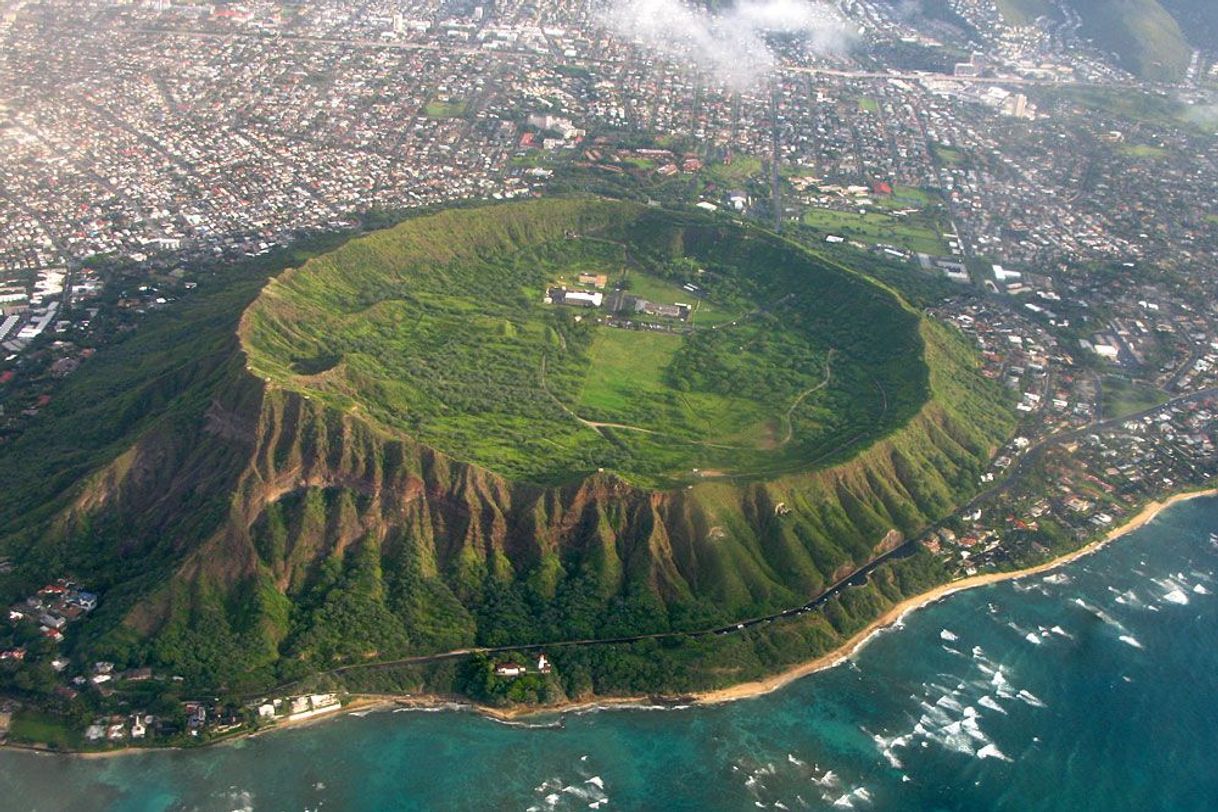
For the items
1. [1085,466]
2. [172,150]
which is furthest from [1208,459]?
[172,150]

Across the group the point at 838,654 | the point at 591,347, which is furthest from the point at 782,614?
the point at 591,347

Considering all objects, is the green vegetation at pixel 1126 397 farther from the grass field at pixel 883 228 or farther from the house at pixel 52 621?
the house at pixel 52 621

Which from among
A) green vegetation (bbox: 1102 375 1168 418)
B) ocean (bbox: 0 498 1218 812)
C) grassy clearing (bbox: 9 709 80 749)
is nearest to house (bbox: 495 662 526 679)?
ocean (bbox: 0 498 1218 812)

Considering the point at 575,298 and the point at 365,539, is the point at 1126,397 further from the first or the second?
the point at 365,539

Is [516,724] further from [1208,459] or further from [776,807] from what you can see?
[1208,459]

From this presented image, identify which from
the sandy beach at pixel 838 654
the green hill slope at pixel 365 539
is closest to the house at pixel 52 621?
the green hill slope at pixel 365 539
